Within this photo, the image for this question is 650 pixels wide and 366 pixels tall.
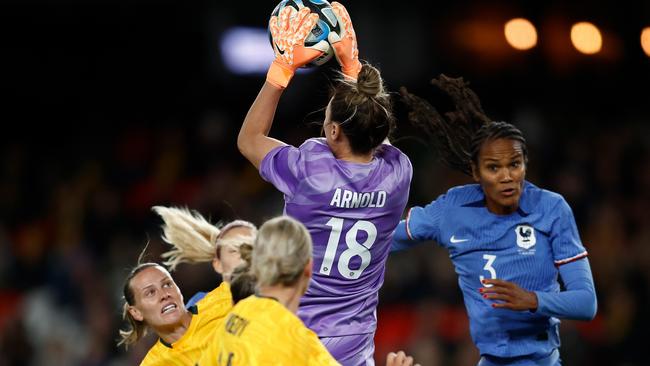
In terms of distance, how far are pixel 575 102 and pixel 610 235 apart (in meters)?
2.60

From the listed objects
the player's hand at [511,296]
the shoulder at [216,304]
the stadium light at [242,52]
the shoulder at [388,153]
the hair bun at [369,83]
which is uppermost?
the stadium light at [242,52]

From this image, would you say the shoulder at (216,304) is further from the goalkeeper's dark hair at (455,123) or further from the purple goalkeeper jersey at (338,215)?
the goalkeeper's dark hair at (455,123)

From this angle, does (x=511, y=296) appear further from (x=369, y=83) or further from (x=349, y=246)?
(x=369, y=83)

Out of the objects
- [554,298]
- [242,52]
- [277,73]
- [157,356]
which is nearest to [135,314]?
[157,356]

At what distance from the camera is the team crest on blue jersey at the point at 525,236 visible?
5.00m

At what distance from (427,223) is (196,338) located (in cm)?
126

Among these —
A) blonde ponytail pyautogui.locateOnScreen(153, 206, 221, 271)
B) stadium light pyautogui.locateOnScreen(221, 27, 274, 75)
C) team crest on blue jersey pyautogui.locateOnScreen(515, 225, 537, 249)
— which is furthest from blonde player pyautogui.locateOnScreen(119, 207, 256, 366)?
stadium light pyautogui.locateOnScreen(221, 27, 274, 75)

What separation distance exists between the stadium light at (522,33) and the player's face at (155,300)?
211 inches

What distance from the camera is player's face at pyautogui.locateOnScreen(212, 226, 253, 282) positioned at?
5.32 meters

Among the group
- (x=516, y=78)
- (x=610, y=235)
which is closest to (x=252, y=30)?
(x=516, y=78)

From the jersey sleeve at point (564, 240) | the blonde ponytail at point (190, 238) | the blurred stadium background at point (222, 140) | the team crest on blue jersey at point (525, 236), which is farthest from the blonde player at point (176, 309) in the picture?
the blurred stadium background at point (222, 140)

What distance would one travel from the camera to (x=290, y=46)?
4680 mm

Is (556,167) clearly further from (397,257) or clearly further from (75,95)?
(75,95)

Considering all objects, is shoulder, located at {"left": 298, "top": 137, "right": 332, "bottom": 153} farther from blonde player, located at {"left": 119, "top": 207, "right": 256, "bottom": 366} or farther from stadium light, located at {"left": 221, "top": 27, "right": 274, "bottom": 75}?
stadium light, located at {"left": 221, "top": 27, "right": 274, "bottom": 75}
